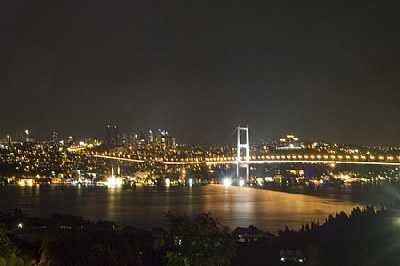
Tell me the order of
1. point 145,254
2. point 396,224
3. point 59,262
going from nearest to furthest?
point 59,262 → point 145,254 → point 396,224

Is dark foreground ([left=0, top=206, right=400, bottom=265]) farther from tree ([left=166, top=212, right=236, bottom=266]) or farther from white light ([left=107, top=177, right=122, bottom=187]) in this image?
white light ([left=107, top=177, right=122, bottom=187])

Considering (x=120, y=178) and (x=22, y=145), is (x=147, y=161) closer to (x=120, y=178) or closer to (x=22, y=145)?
(x=120, y=178)

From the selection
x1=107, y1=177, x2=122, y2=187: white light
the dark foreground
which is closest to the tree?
the dark foreground

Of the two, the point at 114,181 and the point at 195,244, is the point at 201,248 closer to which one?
the point at 195,244

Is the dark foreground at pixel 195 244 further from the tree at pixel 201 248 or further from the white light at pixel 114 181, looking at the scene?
the white light at pixel 114 181

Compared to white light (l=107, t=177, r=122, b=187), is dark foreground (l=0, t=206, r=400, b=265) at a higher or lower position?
lower

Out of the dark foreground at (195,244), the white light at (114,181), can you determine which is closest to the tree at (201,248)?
the dark foreground at (195,244)

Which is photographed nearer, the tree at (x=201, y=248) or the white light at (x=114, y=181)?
the tree at (x=201, y=248)

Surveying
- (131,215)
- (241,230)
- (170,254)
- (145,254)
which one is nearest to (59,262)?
(170,254)
